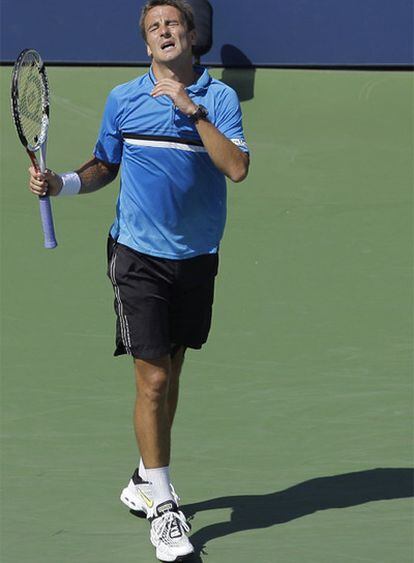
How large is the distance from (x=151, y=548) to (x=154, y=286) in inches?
42.2

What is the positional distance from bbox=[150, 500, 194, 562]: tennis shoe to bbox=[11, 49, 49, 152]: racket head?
1.66 meters

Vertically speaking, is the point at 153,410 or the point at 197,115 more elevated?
the point at 197,115

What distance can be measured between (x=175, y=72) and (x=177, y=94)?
0.31 meters

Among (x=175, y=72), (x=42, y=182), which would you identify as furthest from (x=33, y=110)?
(x=175, y=72)

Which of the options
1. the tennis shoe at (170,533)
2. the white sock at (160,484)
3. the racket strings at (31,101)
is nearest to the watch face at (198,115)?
the racket strings at (31,101)

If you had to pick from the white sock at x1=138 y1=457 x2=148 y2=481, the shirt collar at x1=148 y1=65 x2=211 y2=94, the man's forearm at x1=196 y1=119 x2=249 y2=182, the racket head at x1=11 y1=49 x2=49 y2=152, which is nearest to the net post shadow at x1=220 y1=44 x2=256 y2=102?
the racket head at x1=11 y1=49 x2=49 y2=152

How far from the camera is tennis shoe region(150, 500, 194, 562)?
567 centimetres

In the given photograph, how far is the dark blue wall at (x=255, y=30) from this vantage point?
437 inches

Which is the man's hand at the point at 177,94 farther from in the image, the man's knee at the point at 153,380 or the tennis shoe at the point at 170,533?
the tennis shoe at the point at 170,533

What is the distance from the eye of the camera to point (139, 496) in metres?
6.14

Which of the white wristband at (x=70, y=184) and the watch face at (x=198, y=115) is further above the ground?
the watch face at (x=198, y=115)

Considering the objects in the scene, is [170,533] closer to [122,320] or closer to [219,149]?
[122,320]

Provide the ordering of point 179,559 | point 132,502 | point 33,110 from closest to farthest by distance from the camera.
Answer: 1. point 179,559
2. point 132,502
3. point 33,110

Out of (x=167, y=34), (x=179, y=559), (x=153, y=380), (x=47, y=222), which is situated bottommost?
(x=179, y=559)
